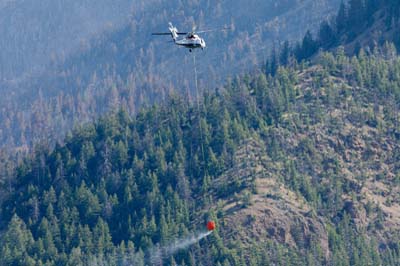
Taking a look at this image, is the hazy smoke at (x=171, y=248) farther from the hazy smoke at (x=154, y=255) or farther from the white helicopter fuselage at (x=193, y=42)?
the white helicopter fuselage at (x=193, y=42)

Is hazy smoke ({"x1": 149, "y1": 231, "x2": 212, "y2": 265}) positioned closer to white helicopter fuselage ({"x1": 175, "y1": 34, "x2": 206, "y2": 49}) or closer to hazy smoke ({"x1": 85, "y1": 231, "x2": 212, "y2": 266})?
hazy smoke ({"x1": 85, "y1": 231, "x2": 212, "y2": 266})

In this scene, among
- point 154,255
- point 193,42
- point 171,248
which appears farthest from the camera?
point 154,255

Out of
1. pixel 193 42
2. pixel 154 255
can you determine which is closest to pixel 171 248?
pixel 154 255

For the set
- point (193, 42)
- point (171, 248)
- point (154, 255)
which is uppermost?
point (193, 42)

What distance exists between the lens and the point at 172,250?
193750mm

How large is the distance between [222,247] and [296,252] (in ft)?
39.0

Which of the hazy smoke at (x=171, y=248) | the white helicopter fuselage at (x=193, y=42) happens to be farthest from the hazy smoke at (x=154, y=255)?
the white helicopter fuselage at (x=193, y=42)

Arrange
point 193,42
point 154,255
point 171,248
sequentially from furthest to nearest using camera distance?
point 154,255 → point 171,248 → point 193,42

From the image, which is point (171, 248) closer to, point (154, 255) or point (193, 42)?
point (154, 255)

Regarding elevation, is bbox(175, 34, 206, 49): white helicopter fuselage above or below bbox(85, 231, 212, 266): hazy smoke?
above

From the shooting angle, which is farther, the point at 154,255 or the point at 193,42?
the point at 154,255

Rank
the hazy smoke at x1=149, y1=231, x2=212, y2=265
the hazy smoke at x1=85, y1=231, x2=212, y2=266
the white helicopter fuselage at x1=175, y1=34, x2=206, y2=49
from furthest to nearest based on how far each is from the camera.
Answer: the hazy smoke at x1=149, y1=231, x2=212, y2=265 < the hazy smoke at x1=85, y1=231, x2=212, y2=266 < the white helicopter fuselage at x1=175, y1=34, x2=206, y2=49

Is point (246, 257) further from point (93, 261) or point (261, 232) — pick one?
point (93, 261)

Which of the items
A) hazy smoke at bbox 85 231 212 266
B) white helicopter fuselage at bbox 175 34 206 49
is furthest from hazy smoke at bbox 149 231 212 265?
white helicopter fuselage at bbox 175 34 206 49
